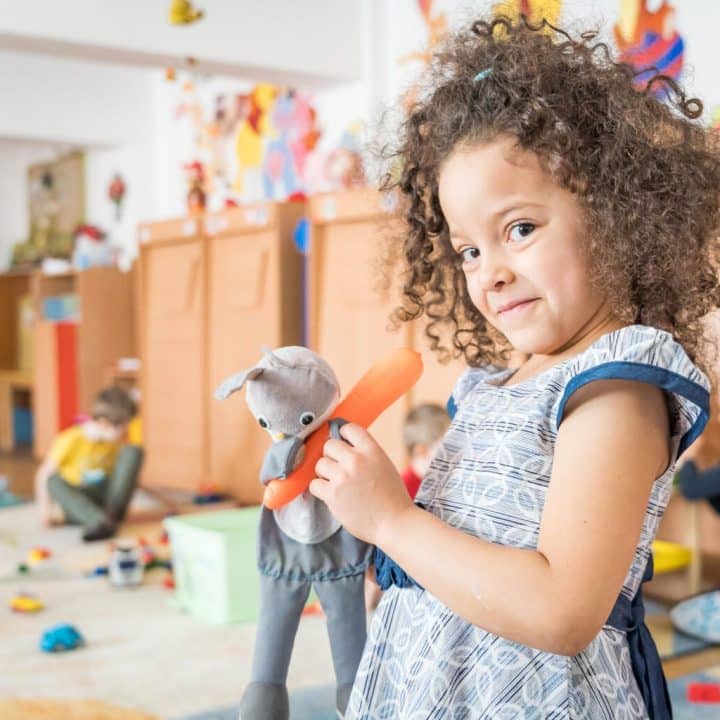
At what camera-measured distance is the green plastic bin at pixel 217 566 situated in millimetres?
2082

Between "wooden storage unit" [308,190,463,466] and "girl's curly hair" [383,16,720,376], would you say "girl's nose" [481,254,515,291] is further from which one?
"wooden storage unit" [308,190,463,466]

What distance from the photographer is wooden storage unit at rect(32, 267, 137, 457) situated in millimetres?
4766

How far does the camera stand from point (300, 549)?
797 millimetres

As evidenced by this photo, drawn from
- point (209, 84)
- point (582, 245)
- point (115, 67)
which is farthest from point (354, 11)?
point (582, 245)

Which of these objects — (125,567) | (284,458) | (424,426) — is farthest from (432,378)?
(284,458)

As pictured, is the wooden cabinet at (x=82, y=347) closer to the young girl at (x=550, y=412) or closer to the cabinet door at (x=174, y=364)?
the cabinet door at (x=174, y=364)

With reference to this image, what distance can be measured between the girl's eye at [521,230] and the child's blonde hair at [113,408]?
109 inches

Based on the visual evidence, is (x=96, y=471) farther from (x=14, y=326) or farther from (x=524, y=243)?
(x=14, y=326)

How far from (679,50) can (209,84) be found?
2852 millimetres

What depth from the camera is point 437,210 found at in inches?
31.8

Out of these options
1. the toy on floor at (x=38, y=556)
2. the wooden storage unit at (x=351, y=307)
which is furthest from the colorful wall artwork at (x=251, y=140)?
the toy on floor at (x=38, y=556)

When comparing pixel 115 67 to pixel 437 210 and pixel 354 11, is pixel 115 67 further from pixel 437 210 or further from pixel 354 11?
pixel 437 210

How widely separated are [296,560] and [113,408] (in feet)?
8.45

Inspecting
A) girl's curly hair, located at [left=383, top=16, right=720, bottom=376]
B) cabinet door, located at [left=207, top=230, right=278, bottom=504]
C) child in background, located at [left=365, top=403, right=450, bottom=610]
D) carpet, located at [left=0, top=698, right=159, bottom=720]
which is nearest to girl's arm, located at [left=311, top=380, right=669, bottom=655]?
girl's curly hair, located at [left=383, top=16, right=720, bottom=376]
